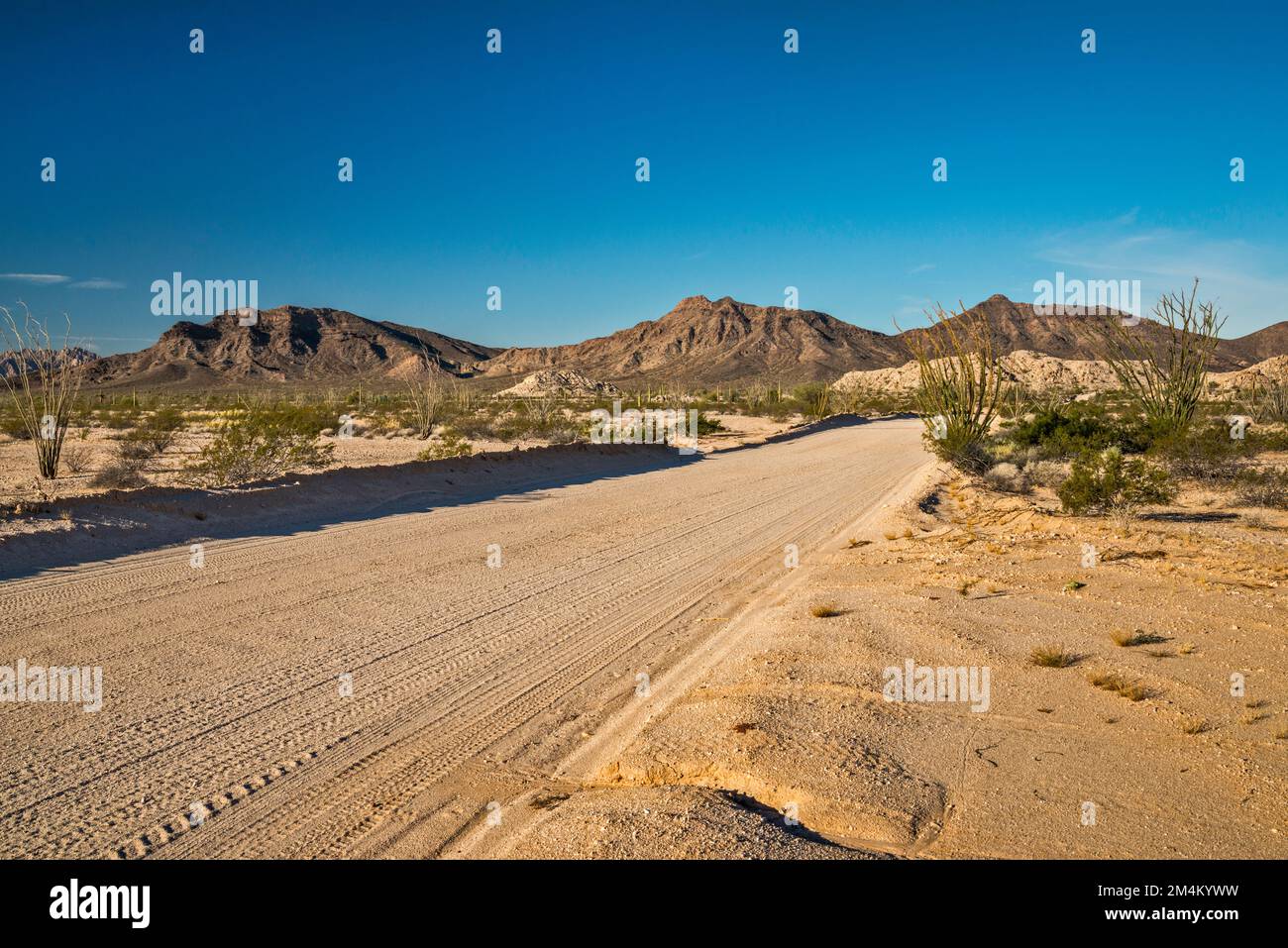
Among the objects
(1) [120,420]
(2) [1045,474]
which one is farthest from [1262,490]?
(1) [120,420]

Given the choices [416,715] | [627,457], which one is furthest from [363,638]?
[627,457]

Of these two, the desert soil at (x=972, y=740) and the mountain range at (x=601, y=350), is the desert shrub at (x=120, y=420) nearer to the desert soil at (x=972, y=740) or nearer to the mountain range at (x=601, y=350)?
the desert soil at (x=972, y=740)

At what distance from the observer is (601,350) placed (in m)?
166

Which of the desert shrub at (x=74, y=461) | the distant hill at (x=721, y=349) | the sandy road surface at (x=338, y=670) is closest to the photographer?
the sandy road surface at (x=338, y=670)

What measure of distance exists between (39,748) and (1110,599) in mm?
8576

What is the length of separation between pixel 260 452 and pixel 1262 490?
19.6 m

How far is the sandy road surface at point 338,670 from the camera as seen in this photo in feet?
12.8

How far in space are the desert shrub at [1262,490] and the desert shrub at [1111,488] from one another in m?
2.14

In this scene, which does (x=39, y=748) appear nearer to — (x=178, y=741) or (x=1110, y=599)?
(x=178, y=741)

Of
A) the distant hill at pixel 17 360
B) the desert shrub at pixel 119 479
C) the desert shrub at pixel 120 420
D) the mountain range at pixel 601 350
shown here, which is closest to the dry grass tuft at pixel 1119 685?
the desert shrub at pixel 119 479

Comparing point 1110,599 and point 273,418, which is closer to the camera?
point 1110,599

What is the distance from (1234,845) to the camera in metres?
3.59
